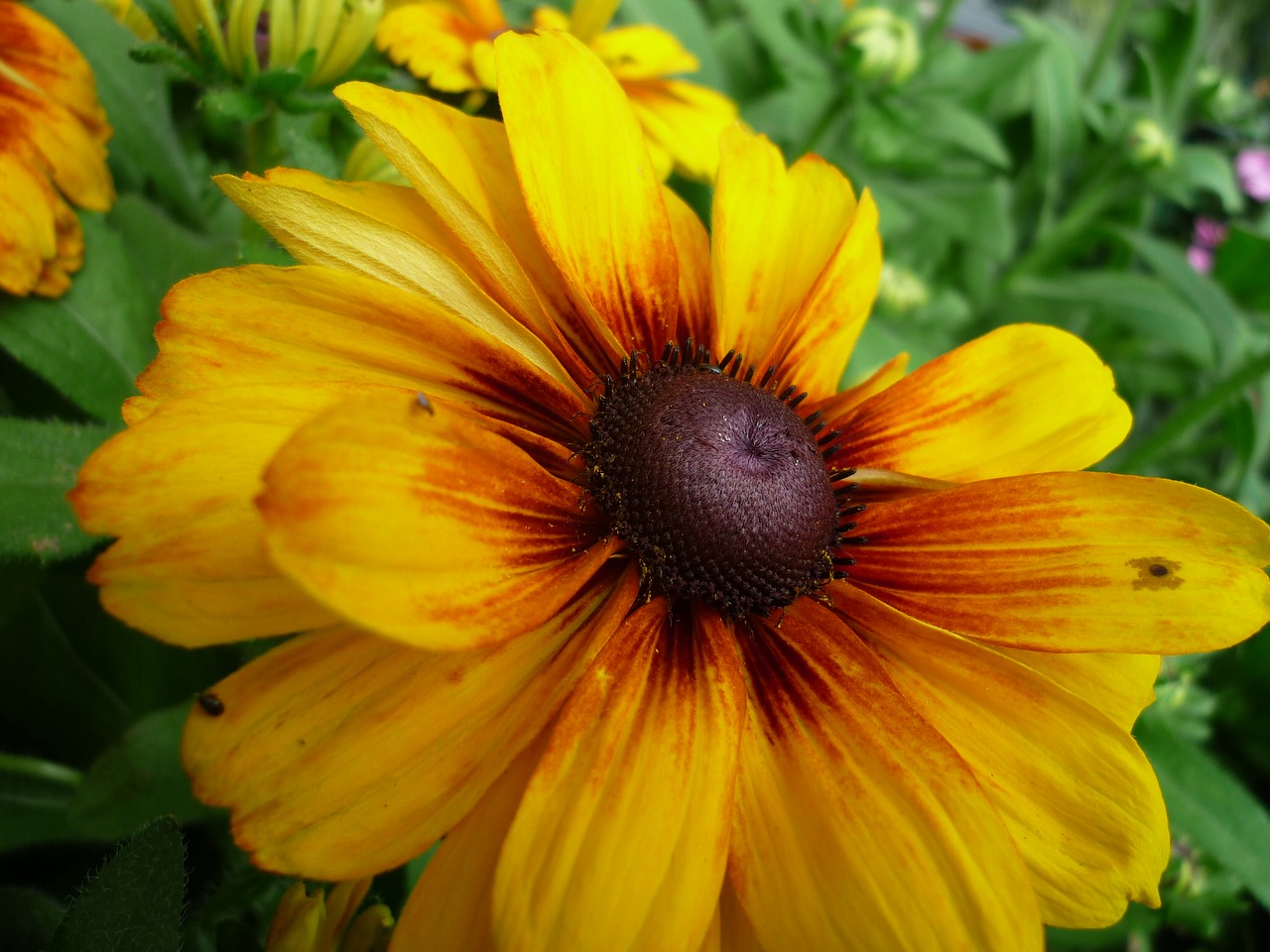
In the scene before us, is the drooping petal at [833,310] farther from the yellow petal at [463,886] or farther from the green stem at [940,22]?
the green stem at [940,22]

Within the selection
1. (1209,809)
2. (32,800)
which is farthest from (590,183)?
(1209,809)

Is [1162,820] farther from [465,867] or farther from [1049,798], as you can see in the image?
[465,867]

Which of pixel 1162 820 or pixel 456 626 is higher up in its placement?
pixel 456 626

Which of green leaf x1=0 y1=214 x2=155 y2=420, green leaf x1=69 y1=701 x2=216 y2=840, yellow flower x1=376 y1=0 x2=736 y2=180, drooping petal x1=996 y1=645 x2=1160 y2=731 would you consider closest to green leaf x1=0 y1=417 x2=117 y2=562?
green leaf x1=0 y1=214 x2=155 y2=420

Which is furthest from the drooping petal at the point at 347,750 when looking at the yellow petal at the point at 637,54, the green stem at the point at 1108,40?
the green stem at the point at 1108,40

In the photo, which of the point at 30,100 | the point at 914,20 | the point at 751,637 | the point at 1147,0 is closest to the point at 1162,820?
the point at 751,637
